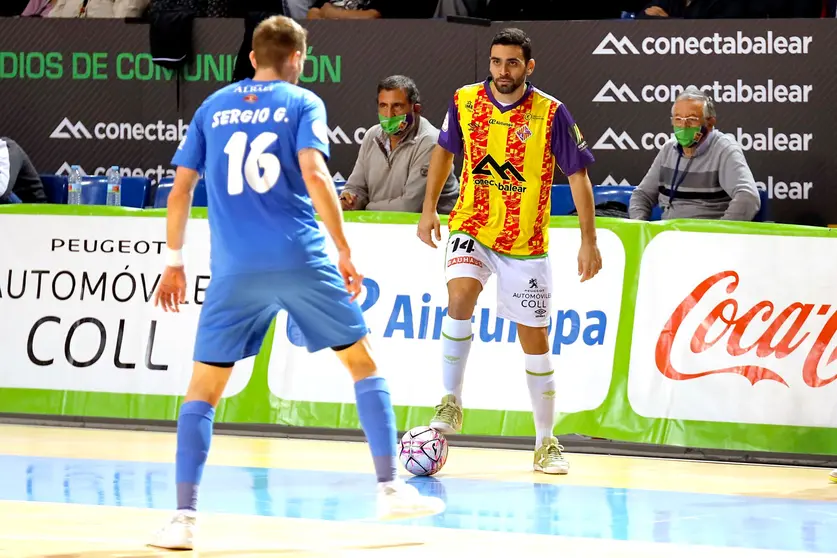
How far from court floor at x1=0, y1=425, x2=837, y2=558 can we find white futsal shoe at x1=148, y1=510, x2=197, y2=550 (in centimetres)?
6

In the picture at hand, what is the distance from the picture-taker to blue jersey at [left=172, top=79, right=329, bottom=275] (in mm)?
5055

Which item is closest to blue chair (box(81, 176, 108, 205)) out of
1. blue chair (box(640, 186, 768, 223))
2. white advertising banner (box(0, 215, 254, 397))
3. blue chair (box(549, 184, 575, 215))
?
white advertising banner (box(0, 215, 254, 397))

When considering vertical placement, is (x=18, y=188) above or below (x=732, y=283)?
above

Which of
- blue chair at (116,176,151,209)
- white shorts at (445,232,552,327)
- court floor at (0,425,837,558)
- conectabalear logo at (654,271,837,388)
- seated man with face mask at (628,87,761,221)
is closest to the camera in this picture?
court floor at (0,425,837,558)

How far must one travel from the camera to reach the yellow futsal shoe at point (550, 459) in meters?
7.18

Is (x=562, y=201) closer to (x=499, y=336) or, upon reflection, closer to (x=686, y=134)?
(x=686, y=134)

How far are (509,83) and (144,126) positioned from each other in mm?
5315

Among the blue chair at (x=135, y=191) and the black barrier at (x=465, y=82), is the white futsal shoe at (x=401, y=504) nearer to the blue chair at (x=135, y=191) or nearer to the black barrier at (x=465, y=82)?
the black barrier at (x=465, y=82)

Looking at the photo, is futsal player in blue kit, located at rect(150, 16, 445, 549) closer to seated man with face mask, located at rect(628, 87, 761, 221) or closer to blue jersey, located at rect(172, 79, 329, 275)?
blue jersey, located at rect(172, 79, 329, 275)

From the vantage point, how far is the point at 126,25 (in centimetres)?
1149

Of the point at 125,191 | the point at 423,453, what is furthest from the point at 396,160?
the point at 423,453

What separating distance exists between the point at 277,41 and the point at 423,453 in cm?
265

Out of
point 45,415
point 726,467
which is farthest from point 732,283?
point 45,415

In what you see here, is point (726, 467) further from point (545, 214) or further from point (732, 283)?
point (545, 214)
